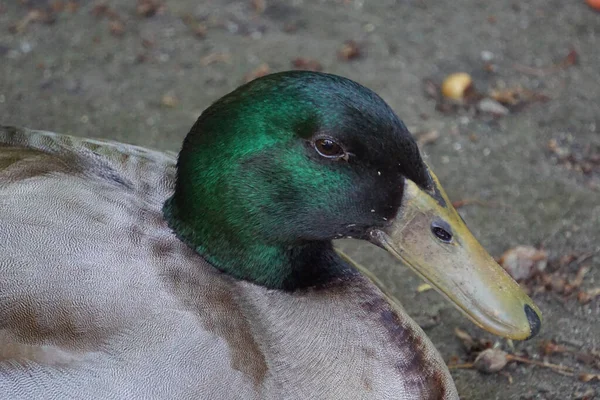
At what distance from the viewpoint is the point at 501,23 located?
4.59 meters

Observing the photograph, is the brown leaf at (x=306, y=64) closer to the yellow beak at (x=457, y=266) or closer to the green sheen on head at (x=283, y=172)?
the green sheen on head at (x=283, y=172)

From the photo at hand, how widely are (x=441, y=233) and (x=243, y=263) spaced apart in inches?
21.1

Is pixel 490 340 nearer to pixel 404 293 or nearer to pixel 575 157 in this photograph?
pixel 404 293

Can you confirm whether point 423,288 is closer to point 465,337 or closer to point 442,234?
point 465,337

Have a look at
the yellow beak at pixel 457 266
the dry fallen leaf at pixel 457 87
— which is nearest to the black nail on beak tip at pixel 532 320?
the yellow beak at pixel 457 266

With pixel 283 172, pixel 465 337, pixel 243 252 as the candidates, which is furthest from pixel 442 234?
pixel 465 337

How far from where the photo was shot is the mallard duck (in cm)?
187

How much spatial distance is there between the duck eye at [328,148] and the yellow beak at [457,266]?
0.62ft

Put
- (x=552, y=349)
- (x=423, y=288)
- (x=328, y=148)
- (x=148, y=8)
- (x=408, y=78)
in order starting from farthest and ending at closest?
(x=148, y=8), (x=408, y=78), (x=423, y=288), (x=552, y=349), (x=328, y=148)

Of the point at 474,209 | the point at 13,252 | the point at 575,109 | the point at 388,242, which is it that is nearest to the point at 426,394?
the point at 388,242

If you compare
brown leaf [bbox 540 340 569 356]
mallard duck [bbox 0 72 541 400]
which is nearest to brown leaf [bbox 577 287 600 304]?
brown leaf [bbox 540 340 569 356]

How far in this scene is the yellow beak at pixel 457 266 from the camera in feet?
6.38

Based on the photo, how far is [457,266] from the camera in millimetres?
1970

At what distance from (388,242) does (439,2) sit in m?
3.08
